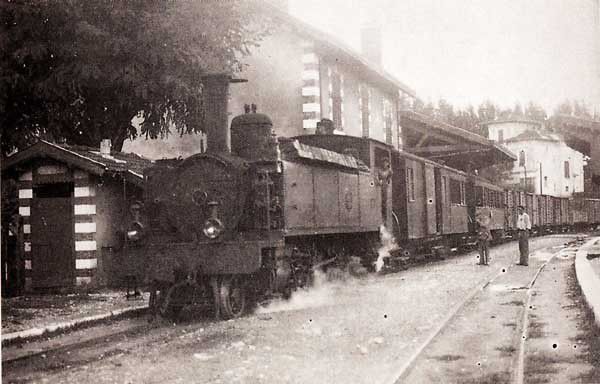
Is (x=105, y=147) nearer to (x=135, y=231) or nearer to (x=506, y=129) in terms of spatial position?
(x=135, y=231)

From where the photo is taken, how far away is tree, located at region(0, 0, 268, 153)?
11258 mm

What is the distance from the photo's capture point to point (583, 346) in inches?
252

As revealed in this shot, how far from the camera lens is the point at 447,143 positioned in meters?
23.2

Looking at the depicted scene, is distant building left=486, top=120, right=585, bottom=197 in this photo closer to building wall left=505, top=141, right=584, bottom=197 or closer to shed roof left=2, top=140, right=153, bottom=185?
building wall left=505, top=141, right=584, bottom=197

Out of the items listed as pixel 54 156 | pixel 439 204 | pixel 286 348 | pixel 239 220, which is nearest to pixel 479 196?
pixel 439 204

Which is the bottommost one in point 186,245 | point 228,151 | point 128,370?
point 128,370

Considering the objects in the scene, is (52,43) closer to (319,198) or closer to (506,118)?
(319,198)

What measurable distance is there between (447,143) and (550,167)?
7.58m

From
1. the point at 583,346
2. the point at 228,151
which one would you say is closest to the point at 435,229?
the point at 228,151

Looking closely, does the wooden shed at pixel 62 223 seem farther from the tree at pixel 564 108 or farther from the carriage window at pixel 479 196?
the carriage window at pixel 479 196

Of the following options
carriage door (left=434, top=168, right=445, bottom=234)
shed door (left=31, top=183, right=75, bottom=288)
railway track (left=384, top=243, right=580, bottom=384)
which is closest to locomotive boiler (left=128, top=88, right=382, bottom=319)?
railway track (left=384, top=243, right=580, bottom=384)

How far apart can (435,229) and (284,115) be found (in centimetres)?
502

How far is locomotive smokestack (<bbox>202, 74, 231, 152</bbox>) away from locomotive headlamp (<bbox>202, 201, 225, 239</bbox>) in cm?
85

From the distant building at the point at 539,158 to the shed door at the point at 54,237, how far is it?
526 inches
